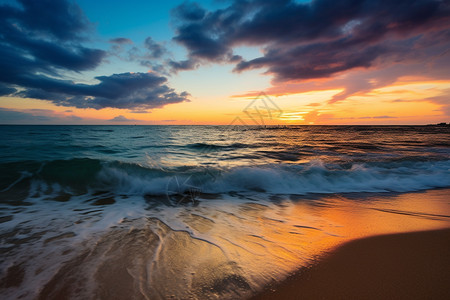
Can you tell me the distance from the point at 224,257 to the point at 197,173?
6051 mm

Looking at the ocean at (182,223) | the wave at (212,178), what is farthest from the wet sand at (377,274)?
the wave at (212,178)

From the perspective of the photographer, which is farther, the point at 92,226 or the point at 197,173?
the point at 197,173

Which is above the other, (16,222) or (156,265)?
(156,265)

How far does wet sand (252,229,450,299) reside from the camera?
192 cm

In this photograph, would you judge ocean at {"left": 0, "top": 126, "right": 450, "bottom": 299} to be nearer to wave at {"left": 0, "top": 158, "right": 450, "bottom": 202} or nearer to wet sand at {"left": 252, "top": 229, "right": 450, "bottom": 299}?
wave at {"left": 0, "top": 158, "right": 450, "bottom": 202}

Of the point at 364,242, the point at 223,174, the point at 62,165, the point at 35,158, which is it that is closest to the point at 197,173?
the point at 223,174

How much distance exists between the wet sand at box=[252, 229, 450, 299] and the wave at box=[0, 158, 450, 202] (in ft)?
12.5

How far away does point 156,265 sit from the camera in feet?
7.93

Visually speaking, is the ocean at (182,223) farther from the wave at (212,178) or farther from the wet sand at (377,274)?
the wet sand at (377,274)

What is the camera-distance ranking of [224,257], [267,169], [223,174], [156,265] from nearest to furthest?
[156,265] → [224,257] → [223,174] → [267,169]

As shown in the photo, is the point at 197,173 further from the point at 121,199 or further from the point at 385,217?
the point at 385,217

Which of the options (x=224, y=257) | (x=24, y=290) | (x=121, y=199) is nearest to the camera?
(x=24, y=290)

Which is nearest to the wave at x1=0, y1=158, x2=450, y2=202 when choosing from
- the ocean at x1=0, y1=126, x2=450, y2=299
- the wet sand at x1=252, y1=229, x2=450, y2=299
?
the ocean at x1=0, y1=126, x2=450, y2=299

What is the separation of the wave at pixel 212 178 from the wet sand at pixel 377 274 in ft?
12.5
